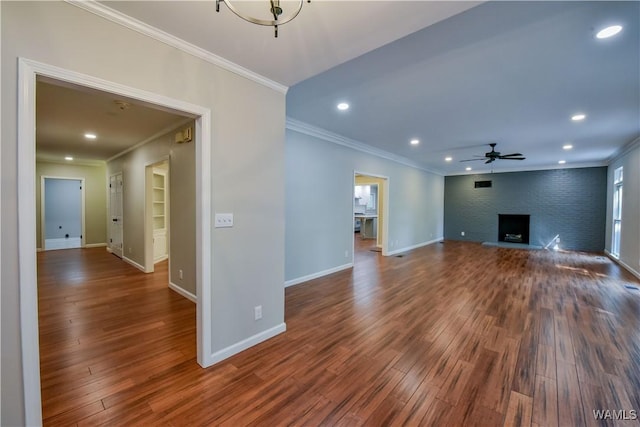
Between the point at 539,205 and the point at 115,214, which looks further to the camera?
the point at 539,205

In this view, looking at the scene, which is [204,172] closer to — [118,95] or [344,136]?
[118,95]

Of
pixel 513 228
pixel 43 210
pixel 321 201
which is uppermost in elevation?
pixel 321 201

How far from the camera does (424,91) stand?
3.07 m

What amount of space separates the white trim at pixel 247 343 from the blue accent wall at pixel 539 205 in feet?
30.9

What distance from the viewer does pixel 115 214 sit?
6.75 metres

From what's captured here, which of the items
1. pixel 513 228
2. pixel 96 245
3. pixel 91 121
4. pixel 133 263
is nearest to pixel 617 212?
pixel 513 228

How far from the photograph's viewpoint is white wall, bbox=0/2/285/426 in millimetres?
1349

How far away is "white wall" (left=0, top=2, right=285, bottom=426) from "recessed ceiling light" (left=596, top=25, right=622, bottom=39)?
2697mm

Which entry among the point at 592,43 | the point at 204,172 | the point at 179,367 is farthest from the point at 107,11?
the point at 592,43

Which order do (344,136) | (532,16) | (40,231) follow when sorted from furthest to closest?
1. (40,231)
2. (344,136)
3. (532,16)

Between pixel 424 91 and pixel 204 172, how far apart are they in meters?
2.61

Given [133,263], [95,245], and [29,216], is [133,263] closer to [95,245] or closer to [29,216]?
[95,245]

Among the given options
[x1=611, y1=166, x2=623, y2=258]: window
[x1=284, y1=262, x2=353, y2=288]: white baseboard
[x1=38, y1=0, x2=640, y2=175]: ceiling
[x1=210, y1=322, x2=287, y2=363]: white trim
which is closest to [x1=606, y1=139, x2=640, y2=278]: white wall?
[x1=611, y1=166, x2=623, y2=258]: window

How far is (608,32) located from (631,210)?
559 cm
